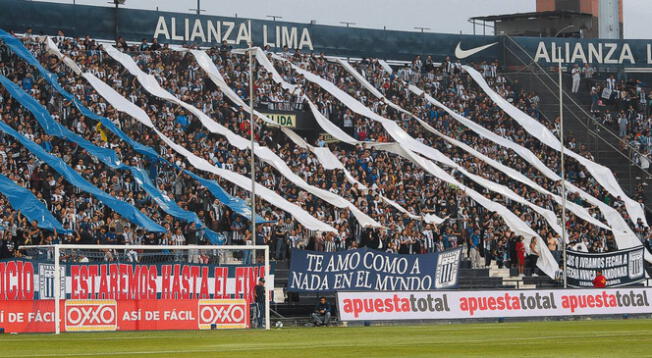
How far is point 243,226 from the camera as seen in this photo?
47719mm

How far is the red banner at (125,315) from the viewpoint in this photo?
110 ft

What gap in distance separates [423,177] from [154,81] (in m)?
12.2

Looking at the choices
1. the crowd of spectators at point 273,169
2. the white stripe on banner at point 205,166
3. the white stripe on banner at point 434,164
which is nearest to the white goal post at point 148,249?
the crowd of spectators at point 273,169

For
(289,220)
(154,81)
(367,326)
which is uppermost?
(154,81)

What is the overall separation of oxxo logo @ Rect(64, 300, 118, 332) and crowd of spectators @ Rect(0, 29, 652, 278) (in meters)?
5.43

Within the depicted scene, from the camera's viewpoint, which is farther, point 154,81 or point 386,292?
point 154,81

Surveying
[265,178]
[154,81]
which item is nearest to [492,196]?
[265,178]

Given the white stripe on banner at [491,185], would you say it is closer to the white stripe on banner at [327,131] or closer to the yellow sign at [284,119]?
the white stripe on banner at [327,131]

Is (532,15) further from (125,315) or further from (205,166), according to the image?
(125,315)

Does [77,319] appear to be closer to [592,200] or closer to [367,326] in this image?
[367,326]

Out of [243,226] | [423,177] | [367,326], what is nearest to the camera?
[367,326]

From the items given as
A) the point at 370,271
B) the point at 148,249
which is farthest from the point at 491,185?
the point at 148,249

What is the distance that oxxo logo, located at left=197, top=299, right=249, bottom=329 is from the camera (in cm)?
3684

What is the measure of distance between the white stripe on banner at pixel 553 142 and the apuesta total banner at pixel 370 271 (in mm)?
15868
